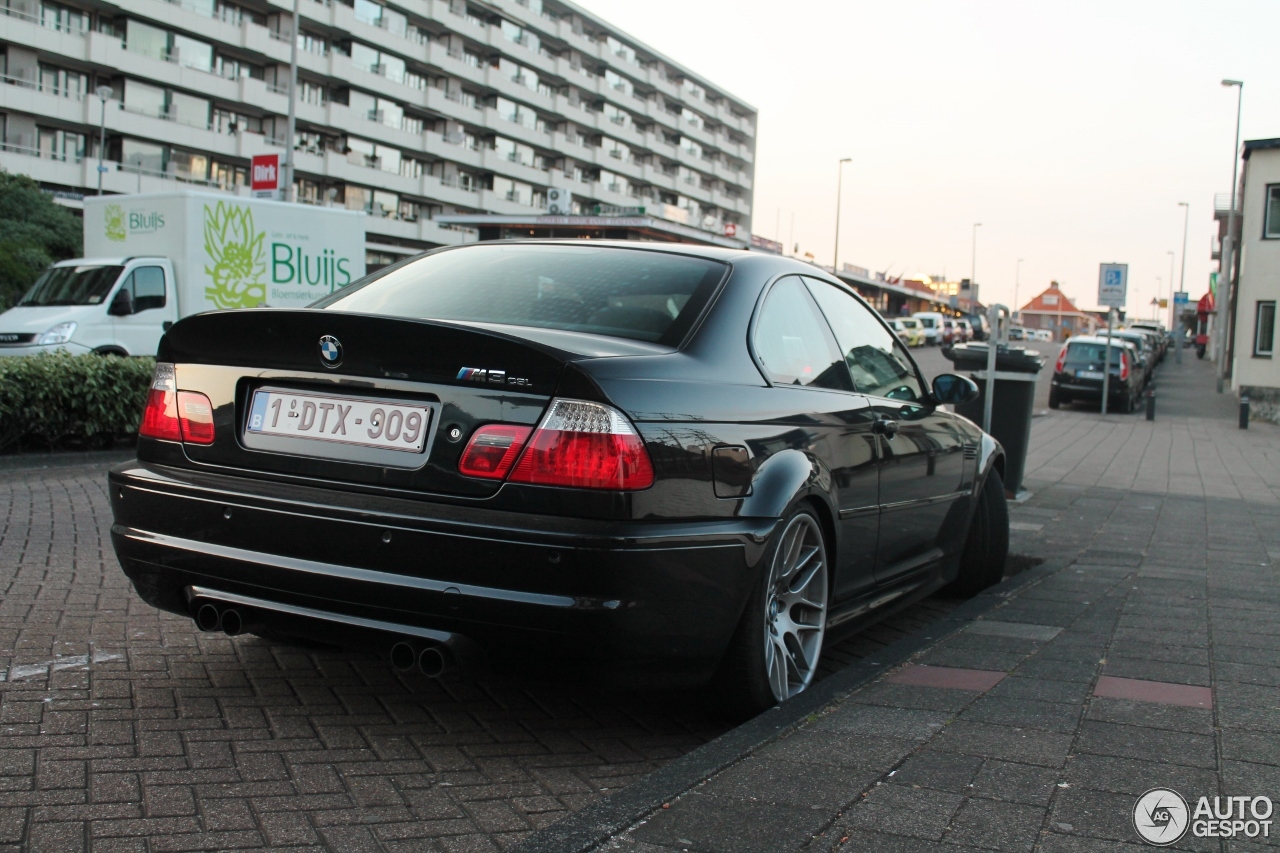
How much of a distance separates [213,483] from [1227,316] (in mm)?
46108

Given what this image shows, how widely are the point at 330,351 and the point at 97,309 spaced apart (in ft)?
45.3

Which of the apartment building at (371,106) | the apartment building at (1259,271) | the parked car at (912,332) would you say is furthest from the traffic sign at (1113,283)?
the parked car at (912,332)

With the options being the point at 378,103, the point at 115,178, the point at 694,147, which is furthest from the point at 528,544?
the point at 694,147

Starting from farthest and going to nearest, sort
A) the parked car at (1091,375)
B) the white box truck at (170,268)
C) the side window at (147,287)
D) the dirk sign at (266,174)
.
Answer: the dirk sign at (266,174)
the parked car at (1091,375)
the side window at (147,287)
the white box truck at (170,268)

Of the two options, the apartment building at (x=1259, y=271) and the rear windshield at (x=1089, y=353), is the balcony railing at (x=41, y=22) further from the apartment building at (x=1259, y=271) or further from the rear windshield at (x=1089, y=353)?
the apartment building at (x=1259, y=271)

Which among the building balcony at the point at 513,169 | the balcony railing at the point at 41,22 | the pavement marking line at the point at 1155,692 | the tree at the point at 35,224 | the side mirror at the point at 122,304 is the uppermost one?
the balcony railing at the point at 41,22

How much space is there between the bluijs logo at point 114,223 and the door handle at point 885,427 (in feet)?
51.7

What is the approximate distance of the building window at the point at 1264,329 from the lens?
104 feet

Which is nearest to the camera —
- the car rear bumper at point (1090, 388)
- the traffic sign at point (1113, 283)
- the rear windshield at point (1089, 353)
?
the traffic sign at point (1113, 283)

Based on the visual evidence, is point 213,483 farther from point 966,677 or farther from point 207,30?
point 207,30

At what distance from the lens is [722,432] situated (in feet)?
10.9

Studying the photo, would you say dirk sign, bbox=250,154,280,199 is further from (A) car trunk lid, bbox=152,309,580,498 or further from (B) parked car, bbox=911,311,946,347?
(B) parked car, bbox=911,311,946,347

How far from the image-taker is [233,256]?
56.8ft

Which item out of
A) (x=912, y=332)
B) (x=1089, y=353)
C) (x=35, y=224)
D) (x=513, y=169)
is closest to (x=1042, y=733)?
(x=1089, y=353)
